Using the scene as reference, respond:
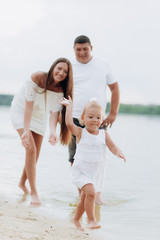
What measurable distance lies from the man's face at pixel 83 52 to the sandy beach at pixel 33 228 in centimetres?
213

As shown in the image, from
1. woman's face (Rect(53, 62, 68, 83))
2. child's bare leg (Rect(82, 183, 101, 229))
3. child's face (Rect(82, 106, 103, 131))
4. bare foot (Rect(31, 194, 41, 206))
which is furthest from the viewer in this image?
bare foot (Rect(31, 194, 41, 206))

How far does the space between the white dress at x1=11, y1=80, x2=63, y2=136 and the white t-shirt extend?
0.47 meters

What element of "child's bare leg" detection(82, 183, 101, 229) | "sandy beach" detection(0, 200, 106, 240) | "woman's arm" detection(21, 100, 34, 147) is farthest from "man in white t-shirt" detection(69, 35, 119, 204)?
"child's bare leg" detection(82, 183, 101, 229)

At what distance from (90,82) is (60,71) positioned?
0.84m

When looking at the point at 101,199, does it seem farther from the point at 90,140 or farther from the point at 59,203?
the point at 90,140

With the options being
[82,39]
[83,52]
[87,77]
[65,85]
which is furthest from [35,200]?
[82,39]

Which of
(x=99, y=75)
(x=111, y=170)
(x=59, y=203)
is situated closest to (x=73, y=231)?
(x=59, y=203)

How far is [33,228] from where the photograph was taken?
3.65m

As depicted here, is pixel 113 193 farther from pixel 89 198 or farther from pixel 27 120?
pixel 89 198

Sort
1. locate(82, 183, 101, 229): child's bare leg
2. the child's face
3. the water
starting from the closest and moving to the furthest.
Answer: locate(82, 183, 101, 229): child's bare leg < the child's face < the water

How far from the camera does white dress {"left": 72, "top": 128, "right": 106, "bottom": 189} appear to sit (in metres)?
3.98

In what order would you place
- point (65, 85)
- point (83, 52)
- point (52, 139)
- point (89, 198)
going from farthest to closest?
point (83, 52) → point (65, 85) → point (52, 139) → point (89, 198)

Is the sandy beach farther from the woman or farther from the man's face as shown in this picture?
the man's face

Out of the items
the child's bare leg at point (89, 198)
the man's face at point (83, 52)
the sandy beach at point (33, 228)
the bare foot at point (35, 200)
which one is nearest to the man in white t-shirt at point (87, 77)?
the man's face at point (83, 52)
